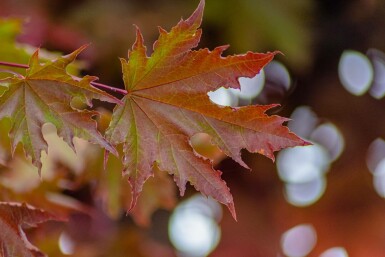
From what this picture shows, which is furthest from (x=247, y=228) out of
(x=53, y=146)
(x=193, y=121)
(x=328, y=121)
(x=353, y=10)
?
(x=193, y=121)

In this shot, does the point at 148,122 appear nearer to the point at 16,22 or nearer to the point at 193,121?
the point at 193,121

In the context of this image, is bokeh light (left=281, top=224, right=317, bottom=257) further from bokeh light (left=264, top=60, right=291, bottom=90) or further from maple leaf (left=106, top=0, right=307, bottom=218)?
maple leaf (left=106, top=0, right=307, bottom=218)

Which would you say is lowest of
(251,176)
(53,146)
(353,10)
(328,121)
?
(53,146)

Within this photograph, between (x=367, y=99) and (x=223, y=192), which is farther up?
(x=367, y=99)

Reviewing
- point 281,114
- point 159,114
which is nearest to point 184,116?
point 159,114

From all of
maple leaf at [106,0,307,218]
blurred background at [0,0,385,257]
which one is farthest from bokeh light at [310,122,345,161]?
maple leaf at [106,0,307,218]

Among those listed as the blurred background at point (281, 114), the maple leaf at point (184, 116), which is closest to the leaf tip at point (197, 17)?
the maple leaf at point (184, 116)
